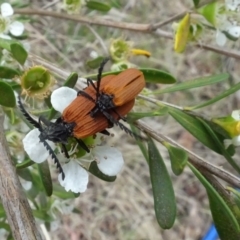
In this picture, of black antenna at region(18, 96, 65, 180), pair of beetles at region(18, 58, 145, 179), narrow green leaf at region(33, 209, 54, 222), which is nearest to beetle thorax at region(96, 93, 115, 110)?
pair of beetles at region(18, 58, 145, 179)

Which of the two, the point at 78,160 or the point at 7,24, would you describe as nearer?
the point at 78,160

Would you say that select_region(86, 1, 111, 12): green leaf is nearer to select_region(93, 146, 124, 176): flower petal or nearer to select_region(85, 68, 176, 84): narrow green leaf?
select_region(85, 68, 176, 84): narrow green leaf

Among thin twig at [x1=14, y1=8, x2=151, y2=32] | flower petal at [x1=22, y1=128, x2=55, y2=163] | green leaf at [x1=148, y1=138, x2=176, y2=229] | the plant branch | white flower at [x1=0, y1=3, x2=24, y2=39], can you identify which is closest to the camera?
the plant branch

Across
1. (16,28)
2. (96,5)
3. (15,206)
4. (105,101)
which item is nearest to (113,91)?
(105,101)

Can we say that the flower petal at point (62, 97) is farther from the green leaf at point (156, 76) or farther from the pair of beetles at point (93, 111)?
the green leaf at point (156, 76)

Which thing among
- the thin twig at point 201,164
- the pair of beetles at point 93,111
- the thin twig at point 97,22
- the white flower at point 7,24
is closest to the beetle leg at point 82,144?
the pair of beetles at point 93,111

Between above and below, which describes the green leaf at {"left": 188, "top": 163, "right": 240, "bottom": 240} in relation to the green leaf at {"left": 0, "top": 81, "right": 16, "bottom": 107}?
below

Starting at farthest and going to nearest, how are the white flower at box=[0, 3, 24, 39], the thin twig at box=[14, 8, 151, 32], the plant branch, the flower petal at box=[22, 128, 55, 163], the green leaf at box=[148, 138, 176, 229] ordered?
the thin twig at box=[14, 8, 151, 32] → the white flower at box=[0, 3, 24, 39] → the green leaf at box=[148, 138, 176, 229] → the flower petal at box=[22, 128, 55, 163] → the plant branch

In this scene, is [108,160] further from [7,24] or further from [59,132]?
[7,24]
